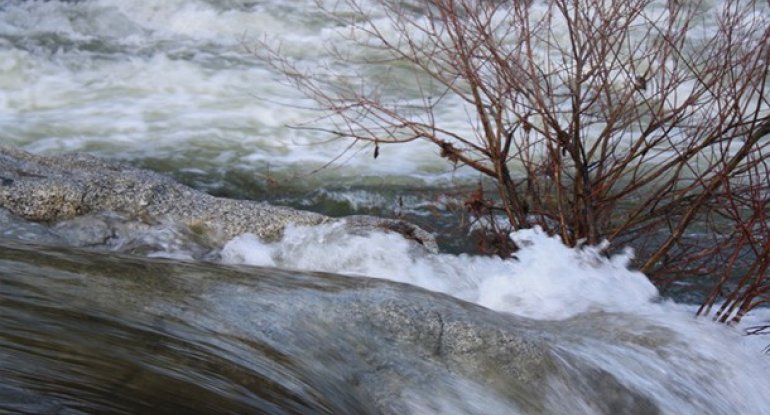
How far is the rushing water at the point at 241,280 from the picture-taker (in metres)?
2.36

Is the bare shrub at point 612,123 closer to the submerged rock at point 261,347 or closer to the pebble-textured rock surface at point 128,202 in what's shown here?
the pebble-textured rock surface at point 128,202

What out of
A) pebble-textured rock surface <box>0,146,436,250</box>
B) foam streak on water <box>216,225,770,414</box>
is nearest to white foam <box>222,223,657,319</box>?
foam streak on water <box>216,225,770,414</box>

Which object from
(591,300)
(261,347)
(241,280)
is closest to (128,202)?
(241,280)

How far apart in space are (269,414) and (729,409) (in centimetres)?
192

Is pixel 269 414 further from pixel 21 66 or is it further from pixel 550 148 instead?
pixel 21 66

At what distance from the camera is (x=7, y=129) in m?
7.71

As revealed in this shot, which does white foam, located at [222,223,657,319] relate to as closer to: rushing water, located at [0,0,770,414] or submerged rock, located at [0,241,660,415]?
rushing water, located at [0,0,770,414]

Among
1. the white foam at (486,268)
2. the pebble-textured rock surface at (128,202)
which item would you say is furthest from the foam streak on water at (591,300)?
the pebble-textured rock surface at (128,202)

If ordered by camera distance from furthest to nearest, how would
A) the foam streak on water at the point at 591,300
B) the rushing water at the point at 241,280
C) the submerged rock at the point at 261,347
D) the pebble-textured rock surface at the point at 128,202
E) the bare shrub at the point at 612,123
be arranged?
1. the pebble-textured rock surface at the point at 128,202
2. the bare shrub at the point at 612,123
3. the foam streak on water at the point at 591,300
4. the rushing water at the point at 241,280
5. the submerged rock at the point at 261,347

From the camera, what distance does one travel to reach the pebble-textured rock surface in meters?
4.39

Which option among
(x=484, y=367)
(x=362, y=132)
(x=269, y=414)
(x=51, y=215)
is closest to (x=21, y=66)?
(x=362, y=132)

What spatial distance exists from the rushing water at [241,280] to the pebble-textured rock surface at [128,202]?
0.09 m

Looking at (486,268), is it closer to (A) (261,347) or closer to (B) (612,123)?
(B) (612,123)

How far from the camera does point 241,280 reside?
130 inches
